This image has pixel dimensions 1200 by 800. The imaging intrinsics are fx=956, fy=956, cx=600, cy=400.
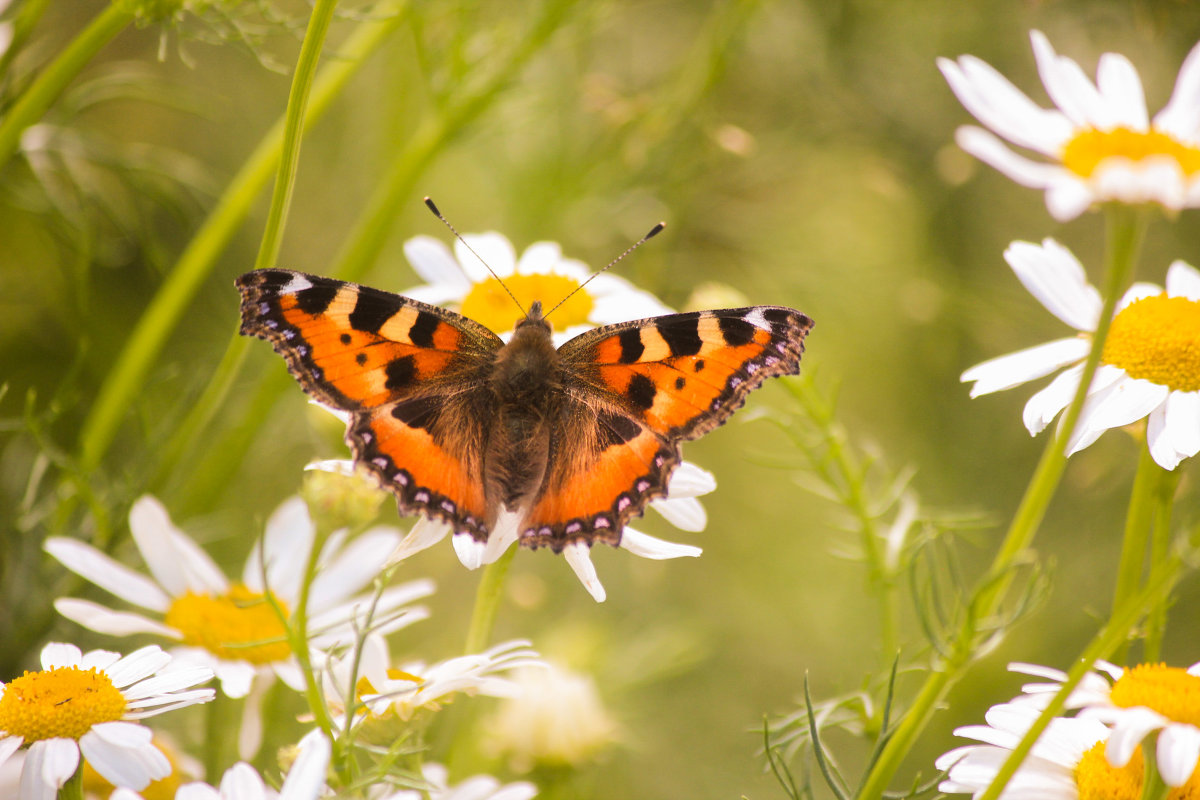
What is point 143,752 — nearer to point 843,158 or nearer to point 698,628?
point 698,628

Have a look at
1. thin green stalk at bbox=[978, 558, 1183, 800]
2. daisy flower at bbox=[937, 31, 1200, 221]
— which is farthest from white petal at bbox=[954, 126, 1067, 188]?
thin green stalk at bbox=[978, 558, 1183, 800]

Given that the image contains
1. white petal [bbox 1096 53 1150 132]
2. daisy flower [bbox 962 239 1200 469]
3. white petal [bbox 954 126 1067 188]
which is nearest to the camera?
white petal [bbox 954 126 1067 188]

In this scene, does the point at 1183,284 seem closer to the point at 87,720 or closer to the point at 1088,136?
the point at 1088,136

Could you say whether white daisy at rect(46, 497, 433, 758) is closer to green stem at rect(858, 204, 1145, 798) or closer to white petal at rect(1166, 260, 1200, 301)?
green stem at rect(858, 204, 1145, 798)

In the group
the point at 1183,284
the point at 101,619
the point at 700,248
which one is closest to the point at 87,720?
the point at 101,619

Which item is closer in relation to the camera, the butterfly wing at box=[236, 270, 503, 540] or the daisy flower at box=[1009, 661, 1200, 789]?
the daisy flower at box=[1009, 661, 1200, 789]

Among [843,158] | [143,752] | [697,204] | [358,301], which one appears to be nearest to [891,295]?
→ [843,158]
